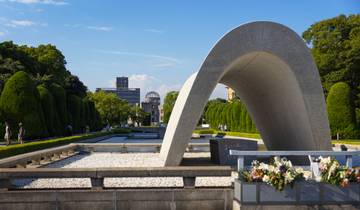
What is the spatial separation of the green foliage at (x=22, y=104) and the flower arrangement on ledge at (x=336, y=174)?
27.2m

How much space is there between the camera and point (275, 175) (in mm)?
7934

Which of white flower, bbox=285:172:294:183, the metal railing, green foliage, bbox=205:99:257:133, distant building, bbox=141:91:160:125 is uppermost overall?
distant building, bbox=141:91:160:125

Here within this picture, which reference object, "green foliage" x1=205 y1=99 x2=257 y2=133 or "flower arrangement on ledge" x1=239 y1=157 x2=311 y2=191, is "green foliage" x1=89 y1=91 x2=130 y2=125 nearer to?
"green foliage" x1=205 y1=99 x2=257 y2=133

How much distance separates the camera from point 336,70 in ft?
134

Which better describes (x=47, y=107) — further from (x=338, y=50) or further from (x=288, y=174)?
(x=288, y=174)

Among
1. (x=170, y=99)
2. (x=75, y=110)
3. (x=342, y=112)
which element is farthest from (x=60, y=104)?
(x=170, y=99)

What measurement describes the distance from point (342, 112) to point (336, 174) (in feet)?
88.3

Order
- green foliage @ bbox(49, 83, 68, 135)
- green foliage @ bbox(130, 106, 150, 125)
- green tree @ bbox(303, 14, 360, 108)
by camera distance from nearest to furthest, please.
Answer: green tree @ bbox(303, 14, 360, 108), green foliage @ bbox(49, 83, 68, 135), green foliage @ bbox(130, 106, 150, 125)

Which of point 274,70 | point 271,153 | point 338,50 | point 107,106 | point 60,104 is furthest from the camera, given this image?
point 107,106

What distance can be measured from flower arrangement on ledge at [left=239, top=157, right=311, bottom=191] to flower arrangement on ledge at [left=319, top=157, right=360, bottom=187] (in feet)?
1.61

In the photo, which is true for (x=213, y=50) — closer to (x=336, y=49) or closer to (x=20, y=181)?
(x=20, y=181)

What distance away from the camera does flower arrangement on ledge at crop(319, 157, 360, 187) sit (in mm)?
8188

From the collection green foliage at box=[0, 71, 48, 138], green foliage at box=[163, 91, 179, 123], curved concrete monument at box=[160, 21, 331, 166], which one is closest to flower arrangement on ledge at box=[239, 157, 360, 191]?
curved concrete monument at box=[160, 21, 331, 166]

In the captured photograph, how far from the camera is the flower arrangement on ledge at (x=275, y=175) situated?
7.93m
